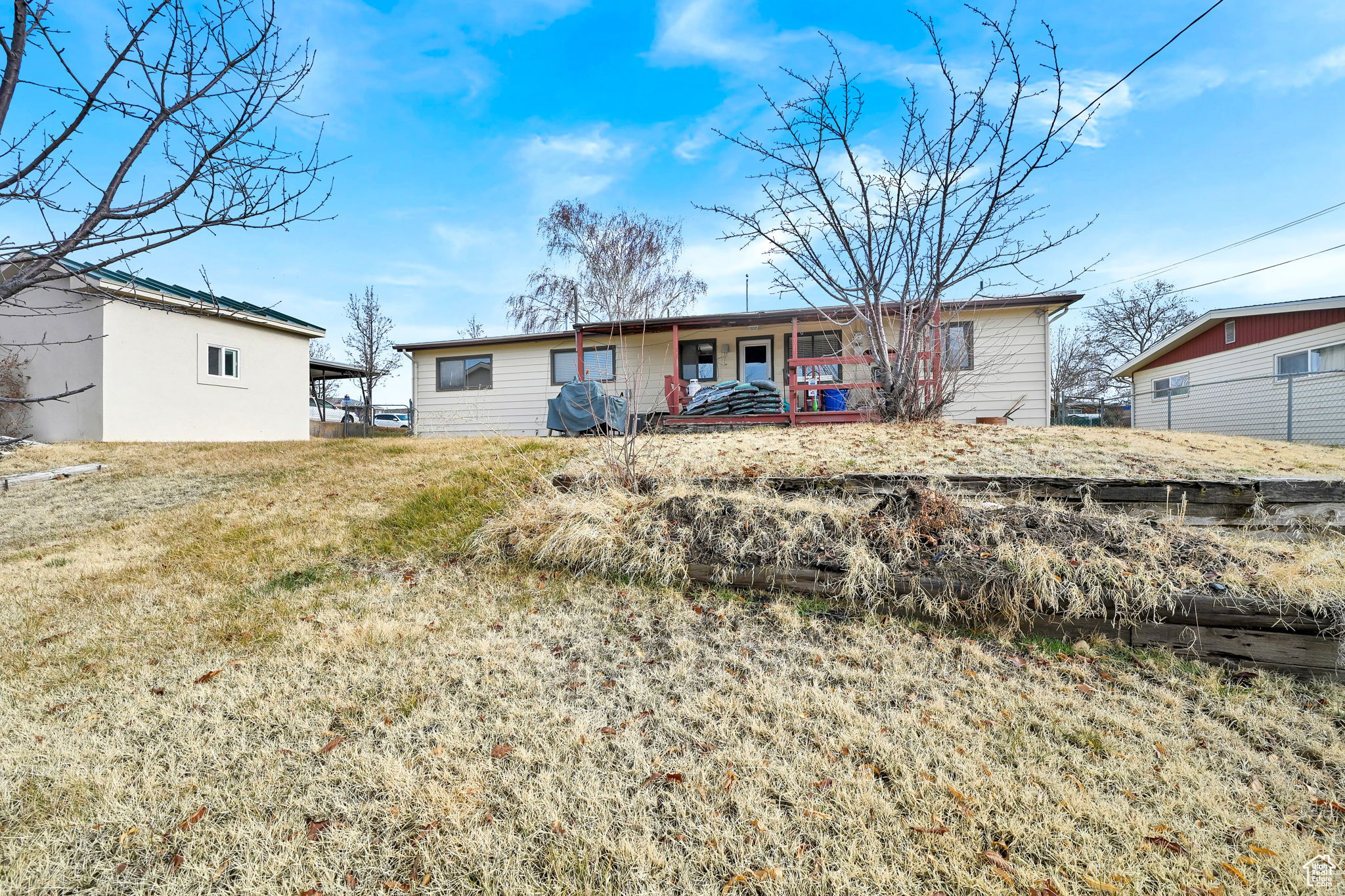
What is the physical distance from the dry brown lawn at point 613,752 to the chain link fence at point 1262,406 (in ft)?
44.4

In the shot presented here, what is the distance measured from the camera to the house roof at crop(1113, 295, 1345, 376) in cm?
1178

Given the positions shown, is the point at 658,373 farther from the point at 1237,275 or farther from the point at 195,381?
the point at 1237,275

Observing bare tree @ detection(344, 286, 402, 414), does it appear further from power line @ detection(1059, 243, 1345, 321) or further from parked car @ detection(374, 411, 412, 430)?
power line @ detection(1059, 243, 1345, 321)

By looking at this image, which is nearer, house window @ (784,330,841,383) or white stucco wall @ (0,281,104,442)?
white stucco wall @ (0,281,104,442)

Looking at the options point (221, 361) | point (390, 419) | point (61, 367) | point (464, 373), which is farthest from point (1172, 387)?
point (390, 419)

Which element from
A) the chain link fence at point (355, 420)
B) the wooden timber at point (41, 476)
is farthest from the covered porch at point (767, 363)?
the wooden timber at point (41, 476)

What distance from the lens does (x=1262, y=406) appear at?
12.7 meters

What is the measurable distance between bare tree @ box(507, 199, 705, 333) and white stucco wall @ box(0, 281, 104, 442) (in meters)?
11.9

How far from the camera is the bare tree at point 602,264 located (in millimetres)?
19516

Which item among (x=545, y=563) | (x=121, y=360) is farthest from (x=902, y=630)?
(x=121, y=360)

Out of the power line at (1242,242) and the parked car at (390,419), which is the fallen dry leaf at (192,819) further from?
the parked car at (390,419)

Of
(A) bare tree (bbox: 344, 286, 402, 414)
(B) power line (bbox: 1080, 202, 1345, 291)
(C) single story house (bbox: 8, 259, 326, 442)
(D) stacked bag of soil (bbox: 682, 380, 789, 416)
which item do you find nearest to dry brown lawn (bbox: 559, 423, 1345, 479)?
(D) stacked bag of soil (bbox: 682, 380, 789, 416)

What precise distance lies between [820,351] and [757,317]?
2.03m

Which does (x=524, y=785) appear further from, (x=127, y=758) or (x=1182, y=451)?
(x=1182, y=451)
